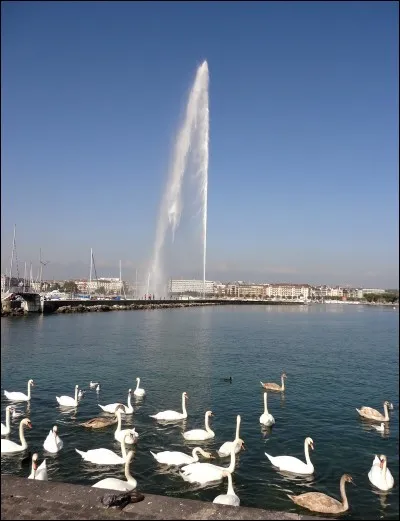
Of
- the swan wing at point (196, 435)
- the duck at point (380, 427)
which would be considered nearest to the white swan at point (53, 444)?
the swan wing at point (196, 435)

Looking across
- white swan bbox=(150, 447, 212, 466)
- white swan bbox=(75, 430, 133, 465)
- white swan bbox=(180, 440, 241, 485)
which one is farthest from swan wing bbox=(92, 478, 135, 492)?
white swan bbox=(150, 447, 212, 466)

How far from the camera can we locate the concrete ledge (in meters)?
5.93

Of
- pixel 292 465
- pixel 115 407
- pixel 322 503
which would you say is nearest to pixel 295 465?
pixel 292 465

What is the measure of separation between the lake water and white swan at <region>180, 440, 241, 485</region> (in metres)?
0.18

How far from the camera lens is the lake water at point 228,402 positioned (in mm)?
9992

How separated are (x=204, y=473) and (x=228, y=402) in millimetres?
7261

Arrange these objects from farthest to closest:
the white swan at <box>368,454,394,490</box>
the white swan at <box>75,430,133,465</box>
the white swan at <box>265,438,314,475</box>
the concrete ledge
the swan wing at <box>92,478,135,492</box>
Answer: the white swan at <box>75,430,133,465</box> → the white swan at <box>265,438,314,475</box> → the white swan at <box>368,454,394,490</box> → the swan wing at <box>92,478,135,492</box> → the concrete ledge

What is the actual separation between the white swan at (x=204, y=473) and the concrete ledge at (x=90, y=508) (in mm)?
3648

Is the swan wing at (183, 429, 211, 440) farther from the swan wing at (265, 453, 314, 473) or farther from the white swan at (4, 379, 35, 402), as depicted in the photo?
the white swan at (4, 379, 35, 402)

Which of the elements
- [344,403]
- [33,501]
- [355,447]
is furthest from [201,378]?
[33,501]

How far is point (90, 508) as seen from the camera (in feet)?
20.0

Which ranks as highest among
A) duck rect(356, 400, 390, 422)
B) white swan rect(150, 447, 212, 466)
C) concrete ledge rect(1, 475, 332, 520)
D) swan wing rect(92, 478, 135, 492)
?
concrete ledge rect(1, 475, 332, 520)

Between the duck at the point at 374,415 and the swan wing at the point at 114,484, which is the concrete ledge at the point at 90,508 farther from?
the duck at the point at 374,415

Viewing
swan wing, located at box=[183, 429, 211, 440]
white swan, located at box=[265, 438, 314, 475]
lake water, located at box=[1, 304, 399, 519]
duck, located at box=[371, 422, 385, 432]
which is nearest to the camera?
lake water, located at box=[1, 304, 399, 519]
